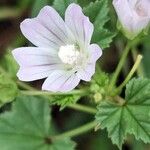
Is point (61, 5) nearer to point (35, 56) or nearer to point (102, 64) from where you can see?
point (35, 56)

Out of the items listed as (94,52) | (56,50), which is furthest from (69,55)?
(94,52)

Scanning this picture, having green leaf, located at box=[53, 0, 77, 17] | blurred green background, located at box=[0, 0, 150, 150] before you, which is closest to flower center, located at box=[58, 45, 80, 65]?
green leaf, located at box=[53, 0, 77, 17]

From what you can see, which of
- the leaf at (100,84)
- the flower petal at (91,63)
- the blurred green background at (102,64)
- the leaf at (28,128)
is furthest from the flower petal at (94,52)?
the blurred green background at (102,64)

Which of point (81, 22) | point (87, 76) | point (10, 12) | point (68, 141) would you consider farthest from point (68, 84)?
point (10, 12)

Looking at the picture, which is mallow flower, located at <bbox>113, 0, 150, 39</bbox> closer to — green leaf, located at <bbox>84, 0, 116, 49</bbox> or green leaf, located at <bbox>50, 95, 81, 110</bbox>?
green leaf, located at <bbox>84, 0, 116, 49</bbox>

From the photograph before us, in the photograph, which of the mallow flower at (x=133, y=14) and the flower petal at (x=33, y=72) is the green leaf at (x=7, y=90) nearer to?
the flower petal at (x=33, y=72)

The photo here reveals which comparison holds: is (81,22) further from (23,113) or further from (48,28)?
(23,113)
